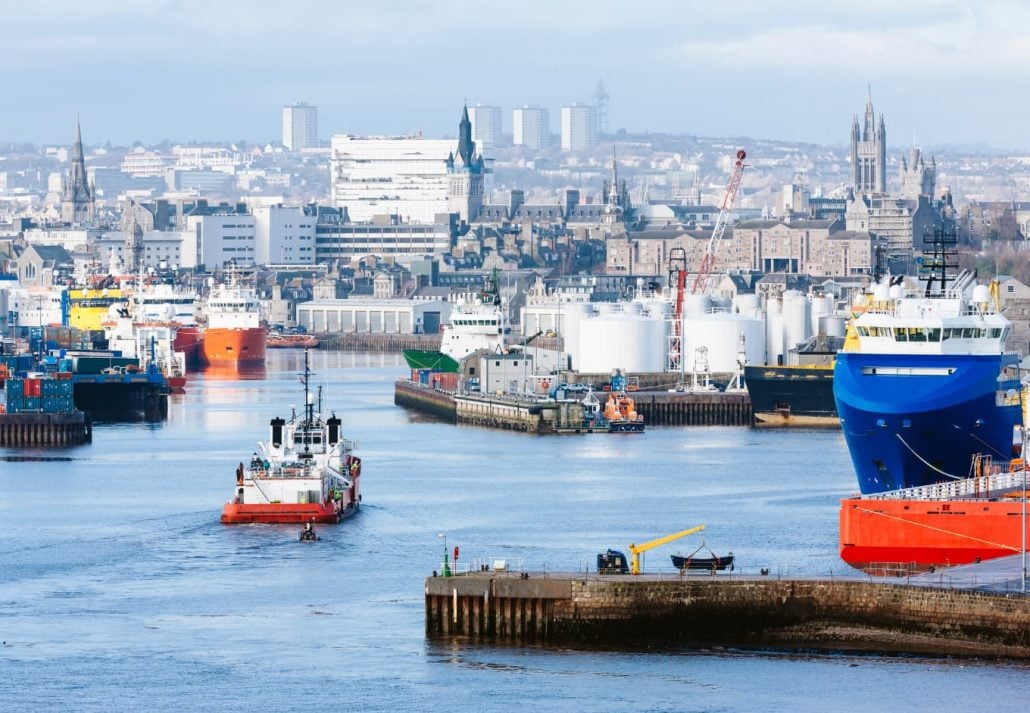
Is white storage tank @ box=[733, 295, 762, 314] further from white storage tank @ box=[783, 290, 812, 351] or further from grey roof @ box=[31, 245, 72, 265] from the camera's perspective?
grey roof @ box=[31, 245, 72, 265]

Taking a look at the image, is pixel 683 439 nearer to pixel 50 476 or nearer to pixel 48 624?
pixel 50 476

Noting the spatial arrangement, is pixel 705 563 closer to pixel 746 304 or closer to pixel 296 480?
pixel 296 480

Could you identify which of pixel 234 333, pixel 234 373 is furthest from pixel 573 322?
pixel 234 333

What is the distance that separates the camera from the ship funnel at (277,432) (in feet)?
161

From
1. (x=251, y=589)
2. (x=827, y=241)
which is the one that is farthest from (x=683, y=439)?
(x=827, y=241)

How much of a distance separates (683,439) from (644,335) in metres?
19.5

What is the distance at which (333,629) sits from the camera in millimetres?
37938

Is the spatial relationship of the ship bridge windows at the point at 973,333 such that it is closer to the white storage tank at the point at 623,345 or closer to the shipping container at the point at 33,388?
the shipping container at the point at 33,388

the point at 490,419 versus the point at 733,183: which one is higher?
the point at 733,183

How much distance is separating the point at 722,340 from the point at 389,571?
166 ft

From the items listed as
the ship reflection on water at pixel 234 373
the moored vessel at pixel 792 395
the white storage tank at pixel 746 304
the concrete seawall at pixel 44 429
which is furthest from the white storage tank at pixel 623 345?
the concrete seawall at pixel 44 429

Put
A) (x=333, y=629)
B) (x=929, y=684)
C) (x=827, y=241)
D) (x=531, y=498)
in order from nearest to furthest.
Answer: (x=929, y=684)
(x=333, y=629)
(x=531, y=498)
(x=827, y=241)

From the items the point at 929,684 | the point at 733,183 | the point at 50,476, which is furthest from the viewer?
the point at 733,183

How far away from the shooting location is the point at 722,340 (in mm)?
92500
